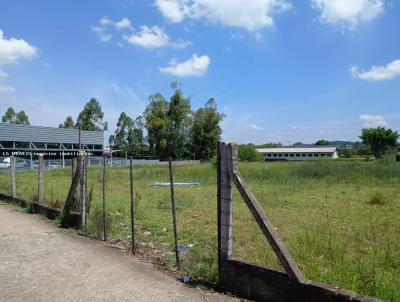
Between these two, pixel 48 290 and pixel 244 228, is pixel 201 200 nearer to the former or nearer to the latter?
pixel 244 228

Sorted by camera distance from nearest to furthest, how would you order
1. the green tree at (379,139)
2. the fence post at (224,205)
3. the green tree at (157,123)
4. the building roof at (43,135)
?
the fence post at (224,205), the building roof at (43,135), the green tree at (157,123), the green tree at (379,139)

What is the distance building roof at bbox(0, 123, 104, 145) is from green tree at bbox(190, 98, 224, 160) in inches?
850

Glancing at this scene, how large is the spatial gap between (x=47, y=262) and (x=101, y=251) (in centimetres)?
95

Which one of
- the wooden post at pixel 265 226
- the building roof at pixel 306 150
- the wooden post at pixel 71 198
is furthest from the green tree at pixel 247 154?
the wooden post at pixel 265 226

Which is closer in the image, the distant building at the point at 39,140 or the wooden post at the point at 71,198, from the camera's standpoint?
the wooden post at the point at 71,198

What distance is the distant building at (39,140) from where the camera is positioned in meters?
59.5

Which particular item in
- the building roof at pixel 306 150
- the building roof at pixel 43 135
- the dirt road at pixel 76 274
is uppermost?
the building roof at pixel 43 135

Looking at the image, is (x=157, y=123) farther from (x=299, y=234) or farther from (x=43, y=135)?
(x=299, y=234)

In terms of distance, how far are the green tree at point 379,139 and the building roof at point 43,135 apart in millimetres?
62900

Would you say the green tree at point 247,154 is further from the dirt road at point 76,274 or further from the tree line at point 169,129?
the dirt road at point 76,274

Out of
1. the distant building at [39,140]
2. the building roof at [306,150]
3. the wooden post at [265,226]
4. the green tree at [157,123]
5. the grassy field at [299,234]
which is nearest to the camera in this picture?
the wooden post at [265,226]

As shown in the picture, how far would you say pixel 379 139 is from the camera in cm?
9638

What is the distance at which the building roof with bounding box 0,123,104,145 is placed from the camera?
59.8 m

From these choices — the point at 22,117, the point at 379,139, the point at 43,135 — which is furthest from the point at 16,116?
the point at 379,139
